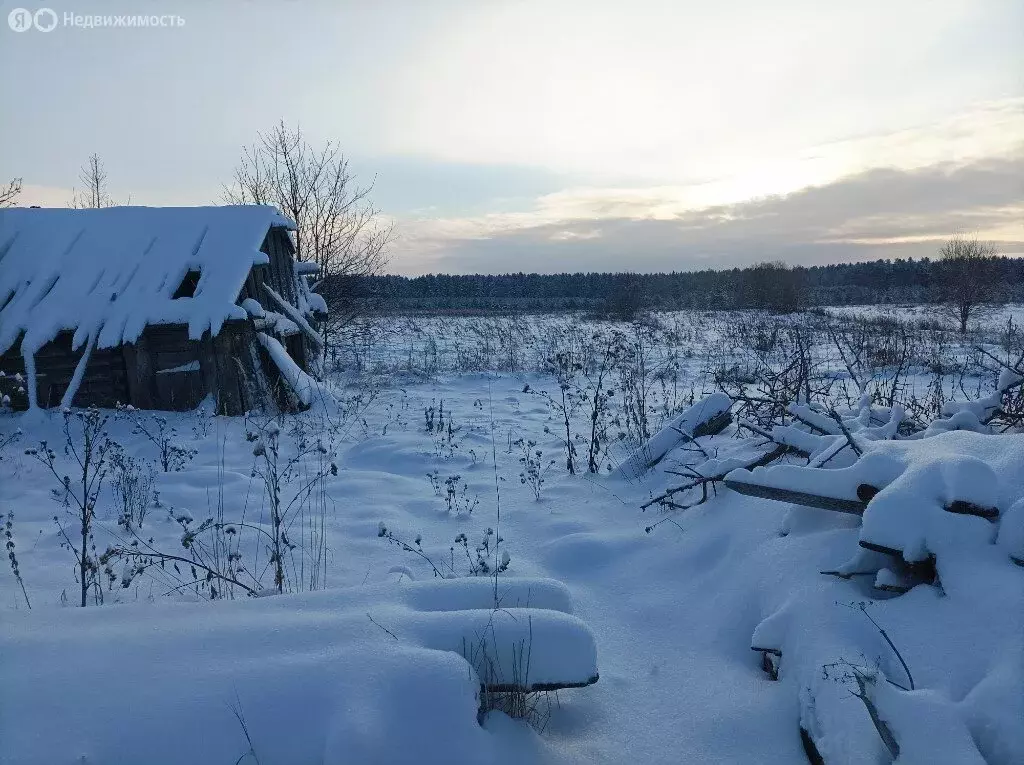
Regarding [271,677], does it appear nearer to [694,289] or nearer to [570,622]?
[570,622]

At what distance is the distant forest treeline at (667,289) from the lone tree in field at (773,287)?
73 mm

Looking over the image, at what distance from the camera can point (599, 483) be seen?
225 inches

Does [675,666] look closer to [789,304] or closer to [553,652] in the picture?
[553,652]

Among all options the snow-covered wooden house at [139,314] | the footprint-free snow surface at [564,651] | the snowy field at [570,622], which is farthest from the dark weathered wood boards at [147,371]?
the footprint-free snow surface at [564,651]

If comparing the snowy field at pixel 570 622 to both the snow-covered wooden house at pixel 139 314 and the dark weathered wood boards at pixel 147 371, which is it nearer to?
the dark weathered wood boards at pixel 147 371

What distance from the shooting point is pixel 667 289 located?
61906 mm

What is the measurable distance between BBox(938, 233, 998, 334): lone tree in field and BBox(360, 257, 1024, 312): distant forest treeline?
3599 millimetres

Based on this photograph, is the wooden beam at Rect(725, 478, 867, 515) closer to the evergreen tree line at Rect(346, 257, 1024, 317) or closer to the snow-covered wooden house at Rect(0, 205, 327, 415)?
the snow-covered wooden house at Rect(0, 205, 327, 415)

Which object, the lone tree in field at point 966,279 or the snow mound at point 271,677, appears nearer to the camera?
the snow mound at point 271,677

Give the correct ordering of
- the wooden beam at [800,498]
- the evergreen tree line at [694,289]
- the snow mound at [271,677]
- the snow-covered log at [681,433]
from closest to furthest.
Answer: the snow mound at [271,677] < the wooden beam at [800,498] < the snow-covered log at [681,433] < the evergreen tree line at [694,289]

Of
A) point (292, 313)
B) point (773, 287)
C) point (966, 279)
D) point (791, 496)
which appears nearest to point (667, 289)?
point (773, 287)

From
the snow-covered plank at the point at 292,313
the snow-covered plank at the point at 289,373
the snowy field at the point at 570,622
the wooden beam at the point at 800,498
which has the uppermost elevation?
the snow-covered plank at the point at 292,313

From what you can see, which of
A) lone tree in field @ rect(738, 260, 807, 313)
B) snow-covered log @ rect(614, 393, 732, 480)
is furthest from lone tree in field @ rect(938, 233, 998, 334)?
snow-covered log @ rect(614, 393, 732, 480)

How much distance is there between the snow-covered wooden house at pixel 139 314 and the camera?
8.51 meters
